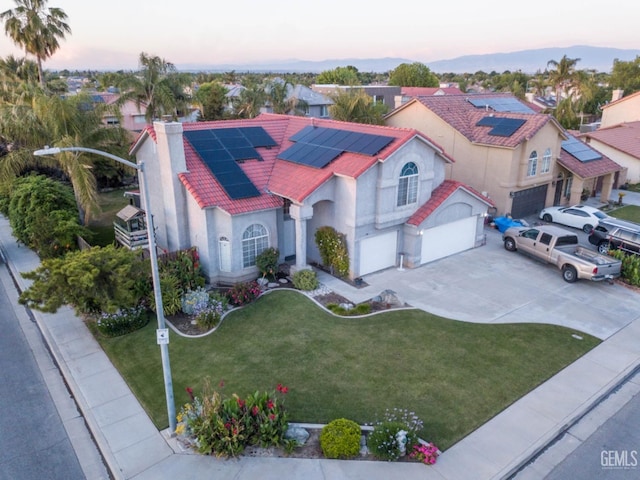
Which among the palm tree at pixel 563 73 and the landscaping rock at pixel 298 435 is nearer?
the landscaping rock at pixel 298 435

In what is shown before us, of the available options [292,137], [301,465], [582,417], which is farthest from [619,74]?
[301,465]

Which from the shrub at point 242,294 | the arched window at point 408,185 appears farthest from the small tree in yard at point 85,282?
the arched window at point 408,185

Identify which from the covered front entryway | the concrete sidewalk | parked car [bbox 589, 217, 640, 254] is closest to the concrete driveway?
the concrete sidewalk

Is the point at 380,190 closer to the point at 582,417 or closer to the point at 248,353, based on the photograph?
the point at 248,353

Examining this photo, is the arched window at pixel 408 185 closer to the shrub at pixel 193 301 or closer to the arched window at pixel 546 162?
the shrub at pixel 193 301

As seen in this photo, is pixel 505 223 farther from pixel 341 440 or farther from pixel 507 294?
pixel 341 440

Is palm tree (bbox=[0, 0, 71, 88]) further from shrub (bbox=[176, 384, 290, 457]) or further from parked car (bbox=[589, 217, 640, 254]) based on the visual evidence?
parked car (bbox=[589, 217, 640, 254])
